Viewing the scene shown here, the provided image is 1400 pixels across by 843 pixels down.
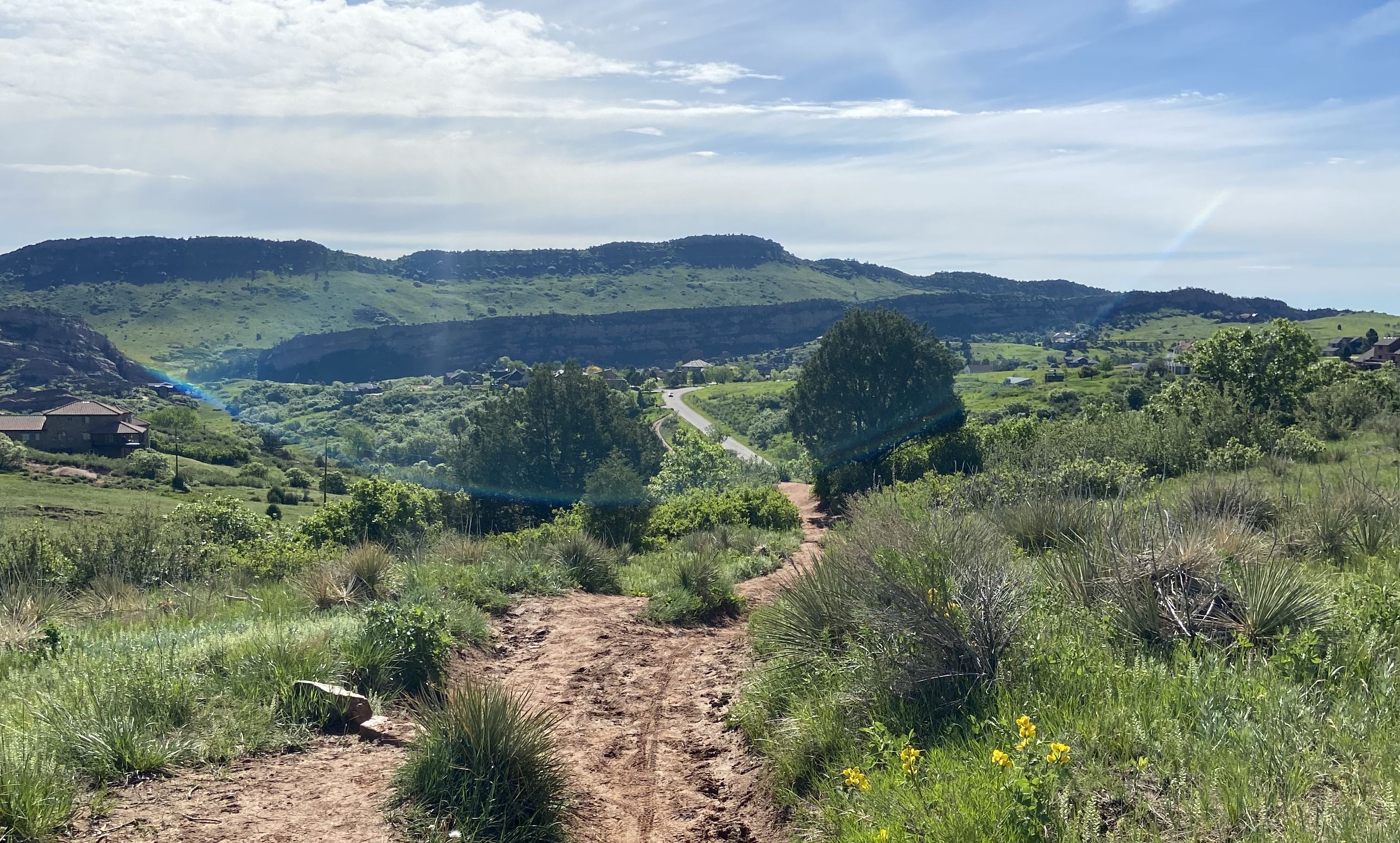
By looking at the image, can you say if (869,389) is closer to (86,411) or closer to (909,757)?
(909,757)

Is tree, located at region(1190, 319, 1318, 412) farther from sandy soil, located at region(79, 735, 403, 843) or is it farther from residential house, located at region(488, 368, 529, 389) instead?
residential house, located at region(488, 368, 529, 389)

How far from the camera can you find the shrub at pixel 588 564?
1095 centimetres

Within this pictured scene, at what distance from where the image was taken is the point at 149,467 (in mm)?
72812

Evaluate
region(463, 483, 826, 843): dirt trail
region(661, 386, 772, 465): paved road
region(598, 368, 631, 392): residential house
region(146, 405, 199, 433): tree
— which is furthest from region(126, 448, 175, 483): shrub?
region(463, 483, 826, 843): dirt trail

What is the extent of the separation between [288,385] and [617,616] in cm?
16309

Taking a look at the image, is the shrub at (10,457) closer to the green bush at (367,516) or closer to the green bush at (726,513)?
the green bush at (367,516)

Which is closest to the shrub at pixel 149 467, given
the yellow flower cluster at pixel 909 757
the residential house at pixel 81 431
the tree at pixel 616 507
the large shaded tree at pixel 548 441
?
the residential house at pixel 81 431

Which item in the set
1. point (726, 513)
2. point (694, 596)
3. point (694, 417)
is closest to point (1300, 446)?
point (726, 513)

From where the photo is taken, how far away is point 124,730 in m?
4.39

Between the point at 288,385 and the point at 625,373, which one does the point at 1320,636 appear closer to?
the point at 625,373

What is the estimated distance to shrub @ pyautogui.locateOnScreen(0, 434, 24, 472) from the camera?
2618 inches

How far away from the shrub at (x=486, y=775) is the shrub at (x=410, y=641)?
177 cm

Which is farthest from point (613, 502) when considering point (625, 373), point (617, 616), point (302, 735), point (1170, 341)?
point (1170, 341)

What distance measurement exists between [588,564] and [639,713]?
478 centimetres
